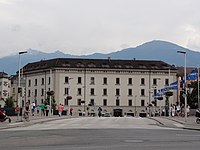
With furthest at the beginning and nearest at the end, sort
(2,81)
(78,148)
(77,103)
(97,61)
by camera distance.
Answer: (2,81), (97,61), (77,103), (78,148)

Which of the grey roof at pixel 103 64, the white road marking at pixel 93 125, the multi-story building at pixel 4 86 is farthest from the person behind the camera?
A: the multi-story building at pixel 4 86

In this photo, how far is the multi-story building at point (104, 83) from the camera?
152 metres

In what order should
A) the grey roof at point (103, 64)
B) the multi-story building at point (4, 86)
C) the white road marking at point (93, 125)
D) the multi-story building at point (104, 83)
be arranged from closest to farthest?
the white road marking at point (93, 125), the multi-story building at point (104, 83), the grey roof at point (103, 64), the multi-story building at point (4, 86)

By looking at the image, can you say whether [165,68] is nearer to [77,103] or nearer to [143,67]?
[143,67]

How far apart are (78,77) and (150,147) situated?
13527 cm

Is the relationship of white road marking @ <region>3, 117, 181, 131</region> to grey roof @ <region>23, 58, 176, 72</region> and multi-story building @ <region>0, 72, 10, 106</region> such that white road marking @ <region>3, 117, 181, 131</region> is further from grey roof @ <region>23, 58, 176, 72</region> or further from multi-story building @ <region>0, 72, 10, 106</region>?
multi-story building @ <region>0, 72, 10, 106</region>

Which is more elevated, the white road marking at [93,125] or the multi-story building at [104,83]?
the multi-story building at [104,83]

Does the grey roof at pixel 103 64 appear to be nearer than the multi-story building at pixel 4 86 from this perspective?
Yes

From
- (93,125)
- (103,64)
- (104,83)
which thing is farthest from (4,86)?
(93,125)

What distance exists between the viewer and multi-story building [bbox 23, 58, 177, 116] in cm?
15162

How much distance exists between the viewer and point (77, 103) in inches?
5935

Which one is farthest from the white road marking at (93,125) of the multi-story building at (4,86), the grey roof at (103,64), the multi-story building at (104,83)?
the multi-story building at (4,86)

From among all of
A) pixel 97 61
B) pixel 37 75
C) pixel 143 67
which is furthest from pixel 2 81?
pixel 143 67

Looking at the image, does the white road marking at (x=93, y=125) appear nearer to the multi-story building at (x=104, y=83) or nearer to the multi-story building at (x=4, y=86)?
the multi-story building at (x=104, y=83)
